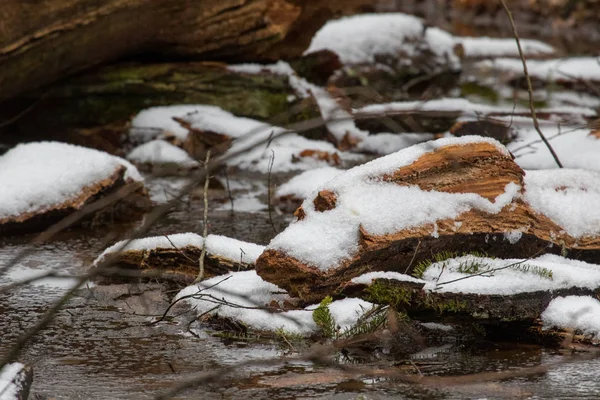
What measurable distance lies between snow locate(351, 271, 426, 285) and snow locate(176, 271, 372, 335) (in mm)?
88

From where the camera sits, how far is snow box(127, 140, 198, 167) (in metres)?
7.98

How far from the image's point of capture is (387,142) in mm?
8547

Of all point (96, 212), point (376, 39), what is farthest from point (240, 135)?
point (376, 39)

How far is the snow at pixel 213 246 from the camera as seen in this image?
484cm

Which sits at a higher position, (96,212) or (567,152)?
(96,212)

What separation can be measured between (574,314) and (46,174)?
12.0 feet

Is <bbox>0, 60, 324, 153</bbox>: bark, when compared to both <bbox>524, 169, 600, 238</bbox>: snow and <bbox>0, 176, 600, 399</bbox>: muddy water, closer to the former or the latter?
<bbox>0, 176, 600, 399</bbox>: muddy water

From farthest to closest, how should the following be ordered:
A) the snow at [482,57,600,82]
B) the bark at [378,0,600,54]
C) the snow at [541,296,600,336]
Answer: the bark at [378,0,600,54]
the snow at [482,57,600,82]
the snow at [541,296,600,336]

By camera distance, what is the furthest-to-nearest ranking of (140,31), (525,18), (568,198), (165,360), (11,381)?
(525,18), (140,31), (568,198), (165,360), (11,381)

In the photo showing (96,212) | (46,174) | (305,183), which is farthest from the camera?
(305,183)

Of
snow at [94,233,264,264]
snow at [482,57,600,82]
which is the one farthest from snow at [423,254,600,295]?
snow at [482,57,600,82]

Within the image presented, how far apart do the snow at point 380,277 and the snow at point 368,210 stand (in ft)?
0.38

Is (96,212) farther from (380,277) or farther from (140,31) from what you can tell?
(380,277)

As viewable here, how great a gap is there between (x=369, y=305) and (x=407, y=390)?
2.17 ft
